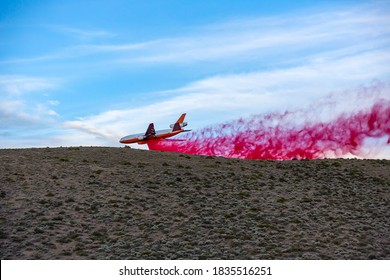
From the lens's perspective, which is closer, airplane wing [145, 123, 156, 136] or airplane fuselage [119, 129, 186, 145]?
airplane fuselage [119, 129, 186, 145]

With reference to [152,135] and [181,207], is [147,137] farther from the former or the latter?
[181,207]

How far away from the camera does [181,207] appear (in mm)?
22047

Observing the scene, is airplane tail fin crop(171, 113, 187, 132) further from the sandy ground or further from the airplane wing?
the sandy ground

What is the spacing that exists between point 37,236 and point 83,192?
4.59 meters

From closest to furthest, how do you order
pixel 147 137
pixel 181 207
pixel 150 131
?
pixel 181 207 < pixel 147 137 < pixel 150 131

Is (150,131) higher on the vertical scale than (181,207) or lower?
higher

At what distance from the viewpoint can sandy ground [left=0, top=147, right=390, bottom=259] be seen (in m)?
18.1

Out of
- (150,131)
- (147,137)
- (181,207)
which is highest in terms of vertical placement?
(150,131)

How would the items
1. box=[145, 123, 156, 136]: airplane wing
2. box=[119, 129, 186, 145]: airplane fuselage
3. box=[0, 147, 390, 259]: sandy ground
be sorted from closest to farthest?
box=[0, 147, 390, 259]: sandy ground < box=[119, 129, 186, 145]: airplane fuselage < box=[145, 123, 156, 136]: airplane wing

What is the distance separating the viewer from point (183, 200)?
22.9 metres

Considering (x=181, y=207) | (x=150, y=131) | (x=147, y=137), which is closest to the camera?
(x=181, y=207)

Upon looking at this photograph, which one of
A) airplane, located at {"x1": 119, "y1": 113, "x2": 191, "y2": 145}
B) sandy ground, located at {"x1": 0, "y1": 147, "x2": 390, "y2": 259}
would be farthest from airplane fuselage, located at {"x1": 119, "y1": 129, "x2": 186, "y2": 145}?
sandy ground, located at {"x1": 0, "y1": 147, "x2": 390, "y2": 259}

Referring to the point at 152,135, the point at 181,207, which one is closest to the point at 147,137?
the point at 152,135

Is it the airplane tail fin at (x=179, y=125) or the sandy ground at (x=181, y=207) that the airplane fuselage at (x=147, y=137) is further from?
the sandy ground at (x=181, y=207)
